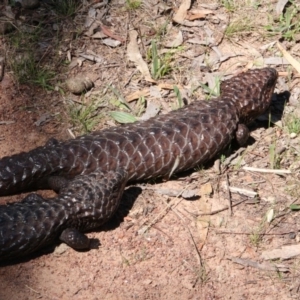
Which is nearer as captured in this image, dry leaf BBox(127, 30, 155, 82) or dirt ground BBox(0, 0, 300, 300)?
dirt ground BBox(0, 0, 300, 300)

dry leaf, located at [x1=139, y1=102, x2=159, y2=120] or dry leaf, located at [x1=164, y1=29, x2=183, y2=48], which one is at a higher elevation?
dry leaf, located at [x1=164, y1=29, x2=183, y2=48]

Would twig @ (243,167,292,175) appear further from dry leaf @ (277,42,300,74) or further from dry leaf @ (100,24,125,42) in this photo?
dry leaf @ (100,24,125,42)

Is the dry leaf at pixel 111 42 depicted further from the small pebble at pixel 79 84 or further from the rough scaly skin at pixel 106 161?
the rough scaly skin at pixel 106 161

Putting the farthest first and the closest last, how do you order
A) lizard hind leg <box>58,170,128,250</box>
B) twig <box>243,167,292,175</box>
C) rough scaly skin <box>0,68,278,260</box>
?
twig <box>243,167,292,175</box>, lizard hind leg <box>58,170,128,250</box>, rough scaly skin <box>0,68,278,260</box>

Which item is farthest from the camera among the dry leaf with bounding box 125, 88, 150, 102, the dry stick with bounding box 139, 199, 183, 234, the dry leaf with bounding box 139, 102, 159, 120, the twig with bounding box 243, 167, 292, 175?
the dry leaf with bounding box 125, 88, 150, 102

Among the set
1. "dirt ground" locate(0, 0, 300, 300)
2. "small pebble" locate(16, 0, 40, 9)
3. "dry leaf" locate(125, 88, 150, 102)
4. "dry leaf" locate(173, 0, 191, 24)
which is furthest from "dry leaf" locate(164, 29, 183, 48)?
"small pebble" locate(16, 0, 40, 9)

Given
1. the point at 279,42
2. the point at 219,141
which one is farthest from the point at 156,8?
the point at 219,141

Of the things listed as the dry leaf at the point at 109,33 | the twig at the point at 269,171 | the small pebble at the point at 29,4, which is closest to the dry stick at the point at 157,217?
the twig at the point at 269,171
